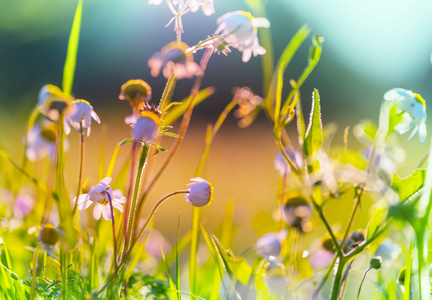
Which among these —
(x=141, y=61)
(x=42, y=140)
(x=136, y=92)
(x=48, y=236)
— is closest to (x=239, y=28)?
(x=136, y=92)

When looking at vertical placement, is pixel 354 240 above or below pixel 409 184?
below

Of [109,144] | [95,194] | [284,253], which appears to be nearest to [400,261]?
[284,253]

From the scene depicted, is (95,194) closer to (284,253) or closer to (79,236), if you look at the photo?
(79,236)

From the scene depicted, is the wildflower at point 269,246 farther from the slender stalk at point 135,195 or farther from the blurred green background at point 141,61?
the blurred green background at point 141,61

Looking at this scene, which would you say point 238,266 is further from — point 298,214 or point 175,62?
point 175,62

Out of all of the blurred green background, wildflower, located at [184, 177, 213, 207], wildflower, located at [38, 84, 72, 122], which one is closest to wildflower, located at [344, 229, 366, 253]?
wildflower, located at [184, 177, 213, 207]

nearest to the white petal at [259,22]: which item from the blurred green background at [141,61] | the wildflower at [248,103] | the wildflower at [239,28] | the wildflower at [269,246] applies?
the wildflower at [239,28]
